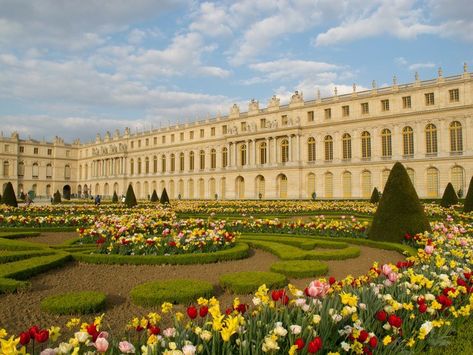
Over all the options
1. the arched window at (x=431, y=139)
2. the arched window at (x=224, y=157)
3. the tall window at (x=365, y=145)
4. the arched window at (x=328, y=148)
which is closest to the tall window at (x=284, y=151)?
the arched window at (x=328, y=148)

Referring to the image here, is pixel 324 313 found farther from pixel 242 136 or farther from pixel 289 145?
pixel 242 136

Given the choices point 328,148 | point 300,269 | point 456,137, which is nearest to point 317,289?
point 300,269

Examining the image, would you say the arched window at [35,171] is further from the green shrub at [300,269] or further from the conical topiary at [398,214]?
the green shrub at [300,269]

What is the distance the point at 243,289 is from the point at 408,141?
38.5 m

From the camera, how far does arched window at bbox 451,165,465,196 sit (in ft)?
120

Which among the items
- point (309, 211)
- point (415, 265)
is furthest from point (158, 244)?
point (309, 211)

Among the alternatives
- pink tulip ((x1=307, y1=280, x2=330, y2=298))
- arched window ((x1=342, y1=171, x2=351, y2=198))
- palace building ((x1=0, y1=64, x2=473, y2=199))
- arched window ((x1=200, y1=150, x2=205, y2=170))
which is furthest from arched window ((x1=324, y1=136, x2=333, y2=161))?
pink tulip ((x1=307, y1=280, x2=330, y2=298))

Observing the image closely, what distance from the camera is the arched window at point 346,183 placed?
43.9 m

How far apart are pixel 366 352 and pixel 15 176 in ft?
287

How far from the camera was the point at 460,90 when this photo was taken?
36656mm

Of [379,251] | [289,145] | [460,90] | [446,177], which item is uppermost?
[460,90]

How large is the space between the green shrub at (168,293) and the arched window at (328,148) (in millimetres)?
40994

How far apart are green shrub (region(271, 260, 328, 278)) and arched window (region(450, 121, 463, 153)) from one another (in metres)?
34.9

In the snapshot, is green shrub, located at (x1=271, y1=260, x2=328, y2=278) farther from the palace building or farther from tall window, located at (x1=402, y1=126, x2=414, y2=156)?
tall window, located at (x1=402, y1=126, x2=414, y2=156)
